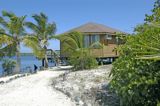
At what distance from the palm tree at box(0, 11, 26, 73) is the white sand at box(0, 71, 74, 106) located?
371 inches

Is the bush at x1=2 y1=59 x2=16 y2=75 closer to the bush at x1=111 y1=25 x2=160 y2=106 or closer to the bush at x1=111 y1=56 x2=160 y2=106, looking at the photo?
the bush at x1=111 y1=25 x2=160 y2=106

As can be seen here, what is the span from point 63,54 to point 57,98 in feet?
69.5

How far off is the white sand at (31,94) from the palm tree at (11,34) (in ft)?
30.9

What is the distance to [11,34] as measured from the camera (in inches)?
1310

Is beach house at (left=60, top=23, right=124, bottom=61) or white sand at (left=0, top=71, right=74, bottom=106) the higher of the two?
beach house at (left=60, top=23, right=124, bottom=61)

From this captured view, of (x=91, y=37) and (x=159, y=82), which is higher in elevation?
(x=91, y=37)

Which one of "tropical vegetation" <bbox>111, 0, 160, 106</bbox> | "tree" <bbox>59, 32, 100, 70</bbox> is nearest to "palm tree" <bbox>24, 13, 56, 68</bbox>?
"tree" <bbox>59, 32, 100, 70</bbox>

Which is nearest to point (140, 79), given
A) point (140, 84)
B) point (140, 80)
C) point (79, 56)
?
point (140, 80)

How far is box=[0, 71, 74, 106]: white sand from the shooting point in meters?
17.6

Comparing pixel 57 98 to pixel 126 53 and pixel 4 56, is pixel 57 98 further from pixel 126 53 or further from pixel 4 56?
pixel 4 56

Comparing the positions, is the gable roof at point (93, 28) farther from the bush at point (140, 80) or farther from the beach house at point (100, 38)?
the bush at point (140, 80)

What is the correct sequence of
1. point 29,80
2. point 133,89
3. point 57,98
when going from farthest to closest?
point 29,80 → point 57,98 → point 133,89

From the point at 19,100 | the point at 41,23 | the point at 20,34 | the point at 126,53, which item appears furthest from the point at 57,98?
the point at 41,23

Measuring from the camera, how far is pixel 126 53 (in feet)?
51.5
